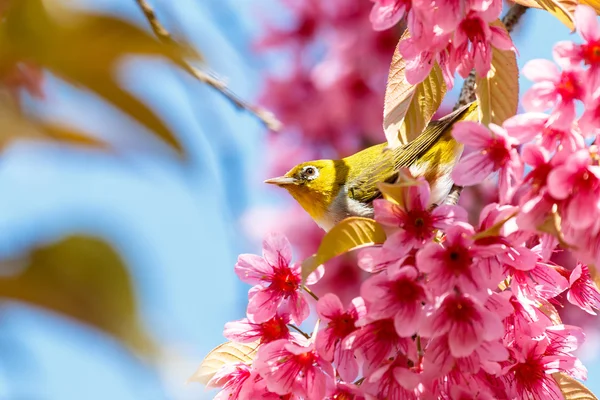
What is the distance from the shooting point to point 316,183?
291cm

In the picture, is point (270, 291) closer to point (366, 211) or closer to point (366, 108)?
point (366, 211)

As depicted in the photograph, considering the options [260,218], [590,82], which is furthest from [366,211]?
[260,218]

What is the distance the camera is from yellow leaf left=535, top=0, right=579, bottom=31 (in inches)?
53.2

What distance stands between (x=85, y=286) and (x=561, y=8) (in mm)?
1216

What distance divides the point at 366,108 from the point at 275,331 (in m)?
2.09

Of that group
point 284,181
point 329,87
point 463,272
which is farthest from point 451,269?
point 329,87

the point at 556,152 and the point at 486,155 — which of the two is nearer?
the point at 556,152

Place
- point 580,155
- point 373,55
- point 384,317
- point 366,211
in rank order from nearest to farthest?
point 580,155, point 384,317, point 366,211, point 373,55

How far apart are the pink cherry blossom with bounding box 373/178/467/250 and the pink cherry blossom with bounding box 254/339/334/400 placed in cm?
29

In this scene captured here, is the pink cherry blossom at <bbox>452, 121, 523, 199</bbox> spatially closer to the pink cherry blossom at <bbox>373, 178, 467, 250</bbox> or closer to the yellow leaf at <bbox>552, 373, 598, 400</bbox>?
the pink cherry blossom at <bbox>373, 178, 467, 250</bbox>

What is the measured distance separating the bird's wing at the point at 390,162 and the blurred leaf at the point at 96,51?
1995 mm

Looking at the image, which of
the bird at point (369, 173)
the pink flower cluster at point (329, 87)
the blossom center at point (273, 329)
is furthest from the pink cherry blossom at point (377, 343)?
the pink flower cluster at point (329, 87)

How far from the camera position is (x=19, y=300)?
1.33 feet

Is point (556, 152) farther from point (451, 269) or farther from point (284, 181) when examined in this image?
point (284, 181)
